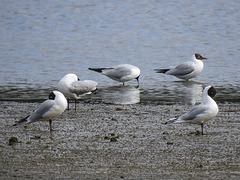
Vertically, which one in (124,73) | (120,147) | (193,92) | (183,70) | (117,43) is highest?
(120,147)

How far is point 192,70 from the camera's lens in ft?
49.1

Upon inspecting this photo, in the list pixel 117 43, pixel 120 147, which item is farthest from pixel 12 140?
pixel 117 43

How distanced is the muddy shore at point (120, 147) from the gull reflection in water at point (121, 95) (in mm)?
1315

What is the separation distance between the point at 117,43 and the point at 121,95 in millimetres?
9653

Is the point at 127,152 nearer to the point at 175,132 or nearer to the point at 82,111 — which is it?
Result: the point at 175,132

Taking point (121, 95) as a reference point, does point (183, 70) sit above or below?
below

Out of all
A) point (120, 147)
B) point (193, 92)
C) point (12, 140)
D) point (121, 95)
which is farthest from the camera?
point (193, 92)

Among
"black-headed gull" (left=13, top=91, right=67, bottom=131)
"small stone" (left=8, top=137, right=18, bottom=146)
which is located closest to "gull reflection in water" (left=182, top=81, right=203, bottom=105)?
"black-headed gull" (left=13, top=91, right=67, bottom=131)

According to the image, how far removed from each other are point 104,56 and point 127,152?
1189 cm

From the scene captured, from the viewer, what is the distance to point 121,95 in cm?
1255

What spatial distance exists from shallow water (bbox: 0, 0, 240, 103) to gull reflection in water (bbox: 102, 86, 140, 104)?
14 centimetres

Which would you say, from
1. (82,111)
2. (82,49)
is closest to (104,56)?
(82,49)

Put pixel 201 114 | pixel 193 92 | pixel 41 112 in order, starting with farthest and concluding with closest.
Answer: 1. pixel 193 92
2. pixel 41 112
3. pixel 201 114

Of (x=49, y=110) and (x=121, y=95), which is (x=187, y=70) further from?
(x=49, y=110)
